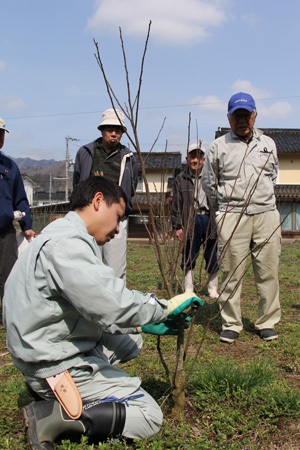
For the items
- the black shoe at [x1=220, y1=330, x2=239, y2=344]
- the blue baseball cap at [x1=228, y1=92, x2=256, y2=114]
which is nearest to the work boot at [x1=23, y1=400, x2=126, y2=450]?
the black shoe at [x1=220, y1=330, x2=239, y2=344]

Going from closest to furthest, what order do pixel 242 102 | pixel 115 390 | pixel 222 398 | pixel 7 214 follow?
pixel 115 390 < pixel 222 398 < pixel 242 102 < pixel 7 214

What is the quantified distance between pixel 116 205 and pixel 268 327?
2.25 meters

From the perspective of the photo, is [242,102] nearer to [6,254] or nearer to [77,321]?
[77,321]

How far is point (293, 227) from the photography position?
72.6 feet

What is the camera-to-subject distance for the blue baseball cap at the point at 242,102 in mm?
3725

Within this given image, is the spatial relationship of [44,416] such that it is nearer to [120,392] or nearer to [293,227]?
[120,392]

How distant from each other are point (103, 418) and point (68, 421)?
0.18 meters

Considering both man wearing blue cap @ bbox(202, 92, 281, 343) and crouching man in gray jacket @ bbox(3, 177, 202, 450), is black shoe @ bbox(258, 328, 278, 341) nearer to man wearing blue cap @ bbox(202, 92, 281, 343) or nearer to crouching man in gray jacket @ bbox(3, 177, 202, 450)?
man wearing blue cap @ bbox(202, 92, 281, 343)

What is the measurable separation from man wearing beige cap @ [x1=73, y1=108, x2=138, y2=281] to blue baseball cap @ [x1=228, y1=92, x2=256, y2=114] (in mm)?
1096

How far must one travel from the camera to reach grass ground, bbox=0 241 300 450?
7.46ft

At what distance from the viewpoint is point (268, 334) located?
3.84m

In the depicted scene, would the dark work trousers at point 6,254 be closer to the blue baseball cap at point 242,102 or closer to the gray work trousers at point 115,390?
the gray work trousers at point 115,390

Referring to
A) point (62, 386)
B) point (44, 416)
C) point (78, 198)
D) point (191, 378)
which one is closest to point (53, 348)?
point (62, 386)

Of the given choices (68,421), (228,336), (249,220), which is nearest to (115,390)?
(68,421)
